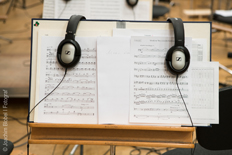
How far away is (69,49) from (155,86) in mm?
317

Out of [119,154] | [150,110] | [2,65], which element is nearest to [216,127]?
[150,110]

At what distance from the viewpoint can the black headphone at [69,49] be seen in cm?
87

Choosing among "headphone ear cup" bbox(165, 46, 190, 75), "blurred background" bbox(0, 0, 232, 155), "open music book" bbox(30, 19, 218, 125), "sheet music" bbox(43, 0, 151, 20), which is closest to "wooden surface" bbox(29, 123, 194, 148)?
"open music book" bbox(30, 19, 218, 125)

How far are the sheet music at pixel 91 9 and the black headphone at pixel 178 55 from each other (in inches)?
35.4

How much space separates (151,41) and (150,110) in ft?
0.77

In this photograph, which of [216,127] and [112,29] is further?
[216,127]

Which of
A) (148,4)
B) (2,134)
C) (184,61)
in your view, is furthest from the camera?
(2,134)

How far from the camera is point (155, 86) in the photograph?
2.90 feet

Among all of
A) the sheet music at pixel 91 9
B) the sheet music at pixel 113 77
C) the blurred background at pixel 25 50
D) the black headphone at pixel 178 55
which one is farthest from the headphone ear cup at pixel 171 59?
the sheet music at pixel 91 9

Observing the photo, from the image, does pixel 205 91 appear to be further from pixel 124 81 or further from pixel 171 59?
pixel 124 81

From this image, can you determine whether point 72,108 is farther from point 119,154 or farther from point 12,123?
point 12,123

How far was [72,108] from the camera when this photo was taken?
90 cm

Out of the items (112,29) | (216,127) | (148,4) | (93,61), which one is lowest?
(216,127)

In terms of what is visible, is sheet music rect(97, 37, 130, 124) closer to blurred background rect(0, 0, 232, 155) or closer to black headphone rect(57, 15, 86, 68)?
black headphone rect(57, 15, 86, 68)
